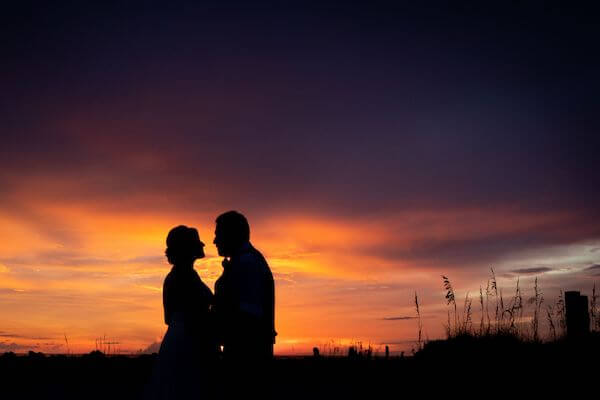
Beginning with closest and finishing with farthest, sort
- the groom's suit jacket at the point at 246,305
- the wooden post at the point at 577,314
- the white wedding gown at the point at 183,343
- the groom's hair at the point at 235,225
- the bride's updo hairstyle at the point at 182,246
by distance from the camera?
the groom's suit jacket at the point at 246,305
the groom's hair at the point at 235,225
the white wedding gown at the point at 183,343
the bride's updo hairstyle at the point at 182,246
the wooden post at the point at 577,314

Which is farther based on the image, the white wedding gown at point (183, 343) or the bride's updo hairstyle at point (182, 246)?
the bride's updo hairstyle at point (182, 246)

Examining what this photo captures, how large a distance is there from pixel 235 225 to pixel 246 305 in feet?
2.30

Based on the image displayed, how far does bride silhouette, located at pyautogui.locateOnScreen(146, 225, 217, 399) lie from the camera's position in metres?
5.48

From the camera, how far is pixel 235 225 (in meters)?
5.23

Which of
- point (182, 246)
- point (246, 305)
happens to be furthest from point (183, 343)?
point (246, 305)

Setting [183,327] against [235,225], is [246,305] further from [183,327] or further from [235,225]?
[183,327]

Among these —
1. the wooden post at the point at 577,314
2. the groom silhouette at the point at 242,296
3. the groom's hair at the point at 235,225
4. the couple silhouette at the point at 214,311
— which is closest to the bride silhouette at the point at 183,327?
the couple silhouette at the point at 214,311

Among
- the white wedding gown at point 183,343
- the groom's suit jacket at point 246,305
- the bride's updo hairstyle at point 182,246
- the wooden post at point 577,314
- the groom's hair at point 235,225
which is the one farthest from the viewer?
the wooden post at point 577,314

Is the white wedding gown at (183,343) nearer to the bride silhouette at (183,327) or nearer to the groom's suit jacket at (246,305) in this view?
the bride silhouette at (183,327)

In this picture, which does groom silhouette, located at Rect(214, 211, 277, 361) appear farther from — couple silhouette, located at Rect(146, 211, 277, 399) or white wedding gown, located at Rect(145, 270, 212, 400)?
white wedding gown, located at Rect(145, 270, 212, 400)

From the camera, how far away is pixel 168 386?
5523 millimetres

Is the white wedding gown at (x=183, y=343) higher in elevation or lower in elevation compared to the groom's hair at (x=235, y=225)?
lower

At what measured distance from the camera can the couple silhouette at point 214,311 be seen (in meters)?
4.94

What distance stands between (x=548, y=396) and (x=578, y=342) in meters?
2.38
